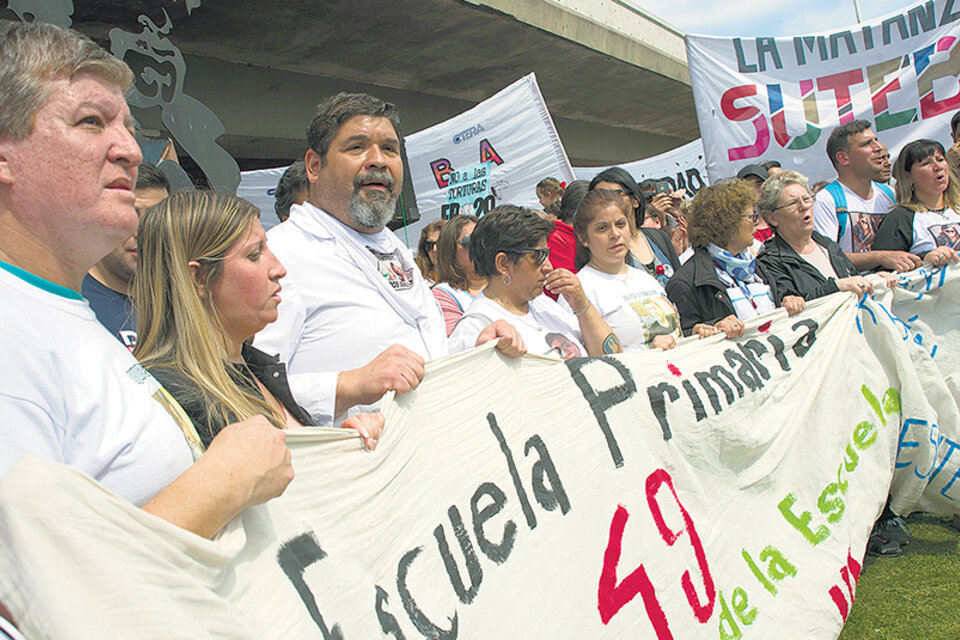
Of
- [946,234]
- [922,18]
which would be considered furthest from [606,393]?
[922,18]

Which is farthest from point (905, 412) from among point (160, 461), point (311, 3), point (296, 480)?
point (311, 3)

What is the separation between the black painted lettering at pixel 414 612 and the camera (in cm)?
150

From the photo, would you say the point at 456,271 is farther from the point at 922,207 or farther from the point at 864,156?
the point at 922,207

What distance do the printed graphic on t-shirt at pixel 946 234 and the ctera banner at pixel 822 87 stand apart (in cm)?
148

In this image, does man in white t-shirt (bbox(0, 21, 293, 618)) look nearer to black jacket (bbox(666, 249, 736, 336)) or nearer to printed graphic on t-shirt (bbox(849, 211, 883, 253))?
black jacket (bbox(666, 249, 736, 336))

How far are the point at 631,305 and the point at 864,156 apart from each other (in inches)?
93.9

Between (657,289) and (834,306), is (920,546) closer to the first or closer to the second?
(834,306)

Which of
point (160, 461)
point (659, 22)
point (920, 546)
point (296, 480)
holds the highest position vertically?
point (659, 22)

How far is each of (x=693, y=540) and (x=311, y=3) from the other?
8144 mm

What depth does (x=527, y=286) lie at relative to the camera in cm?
Answer: 284

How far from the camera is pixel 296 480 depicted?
4.59 feet

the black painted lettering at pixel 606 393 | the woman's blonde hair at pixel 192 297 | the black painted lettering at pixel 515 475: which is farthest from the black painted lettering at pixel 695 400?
the woman's blonde hair at pixel 192 297

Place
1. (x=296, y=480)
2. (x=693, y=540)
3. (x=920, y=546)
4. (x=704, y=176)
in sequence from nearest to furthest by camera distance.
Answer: (x=296, y=480), (x=693, y=540), (x=920, y=546), (x=704, y=176)

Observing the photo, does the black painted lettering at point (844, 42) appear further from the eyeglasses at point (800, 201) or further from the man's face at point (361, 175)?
the man's face at point (361, 175)
